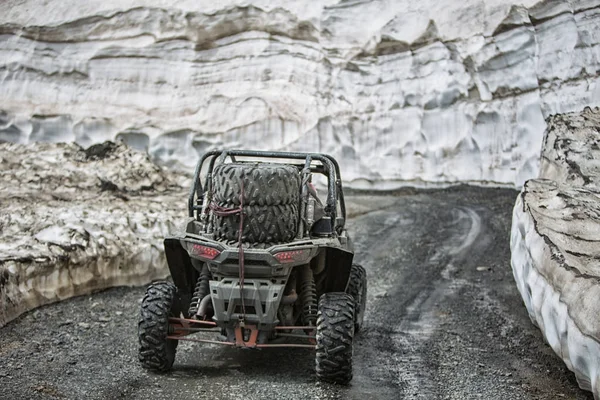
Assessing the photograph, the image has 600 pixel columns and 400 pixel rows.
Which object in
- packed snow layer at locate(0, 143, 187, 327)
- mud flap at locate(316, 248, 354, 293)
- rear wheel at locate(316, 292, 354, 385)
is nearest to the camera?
rear wheel at locate(316, 292, 354, 385)

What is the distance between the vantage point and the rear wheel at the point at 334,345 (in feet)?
21.2

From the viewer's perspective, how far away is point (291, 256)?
662cm

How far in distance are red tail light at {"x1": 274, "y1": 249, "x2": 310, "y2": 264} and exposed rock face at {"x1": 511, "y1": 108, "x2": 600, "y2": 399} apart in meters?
2.30

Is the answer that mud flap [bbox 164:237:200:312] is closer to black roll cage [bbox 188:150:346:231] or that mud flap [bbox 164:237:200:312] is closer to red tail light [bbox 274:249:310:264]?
black roll cage [bbox 188:150:346:231]

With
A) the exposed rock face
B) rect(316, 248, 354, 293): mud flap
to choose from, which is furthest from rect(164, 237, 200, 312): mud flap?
the exposed rock face

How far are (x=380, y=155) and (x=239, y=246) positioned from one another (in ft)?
49.1

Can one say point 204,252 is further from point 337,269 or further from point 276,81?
point 276,81

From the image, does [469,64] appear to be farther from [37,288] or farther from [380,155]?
[37,288]

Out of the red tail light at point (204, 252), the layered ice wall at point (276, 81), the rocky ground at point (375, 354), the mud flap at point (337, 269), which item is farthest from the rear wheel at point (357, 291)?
the layered ice wall at point (276, 81)

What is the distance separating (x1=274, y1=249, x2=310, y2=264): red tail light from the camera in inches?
258

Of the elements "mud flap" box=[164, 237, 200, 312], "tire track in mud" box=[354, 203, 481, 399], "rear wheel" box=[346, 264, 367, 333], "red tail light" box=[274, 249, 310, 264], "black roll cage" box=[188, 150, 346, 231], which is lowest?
"tire track in mud" box=[354, 203, 481, 399]

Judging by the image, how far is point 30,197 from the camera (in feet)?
42.1

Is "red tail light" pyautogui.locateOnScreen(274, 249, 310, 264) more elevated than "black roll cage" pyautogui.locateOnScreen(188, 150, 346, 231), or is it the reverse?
"black roll cage" pyautogui.locateOnScreen(188, 150, 346, 231)

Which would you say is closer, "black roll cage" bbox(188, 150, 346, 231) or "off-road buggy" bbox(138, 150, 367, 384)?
"off-road buggy" bbox(138, 150, 367, 384)
